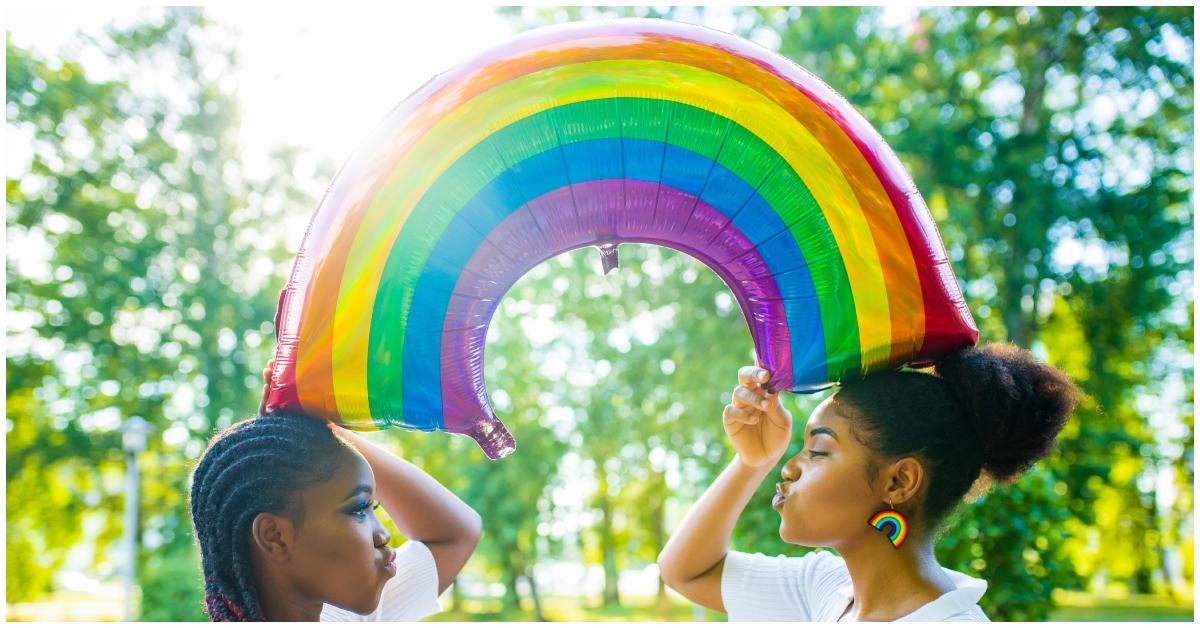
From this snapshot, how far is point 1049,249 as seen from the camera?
1215 cm

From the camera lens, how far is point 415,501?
8.07 feet

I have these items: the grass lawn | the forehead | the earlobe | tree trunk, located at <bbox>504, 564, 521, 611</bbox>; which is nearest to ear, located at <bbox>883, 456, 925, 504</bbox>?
the earlobe

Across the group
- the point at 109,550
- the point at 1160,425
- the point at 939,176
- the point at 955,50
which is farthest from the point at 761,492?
the point at 109,550

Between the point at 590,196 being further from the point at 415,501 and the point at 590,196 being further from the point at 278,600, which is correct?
the point at 278,600

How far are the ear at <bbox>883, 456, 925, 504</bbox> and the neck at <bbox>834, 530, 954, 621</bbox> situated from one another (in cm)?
9

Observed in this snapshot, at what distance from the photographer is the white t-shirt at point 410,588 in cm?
235

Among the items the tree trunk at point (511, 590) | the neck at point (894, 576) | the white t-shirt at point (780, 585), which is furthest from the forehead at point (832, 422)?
the tree trunk at point (511, 590)

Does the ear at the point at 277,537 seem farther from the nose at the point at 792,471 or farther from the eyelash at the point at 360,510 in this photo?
the nose at the point at 792,471

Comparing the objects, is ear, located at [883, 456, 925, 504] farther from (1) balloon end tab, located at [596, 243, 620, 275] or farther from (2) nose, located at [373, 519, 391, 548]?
(2) nose, located at [373, 519, 391, 548]

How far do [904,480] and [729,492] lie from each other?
53 cm

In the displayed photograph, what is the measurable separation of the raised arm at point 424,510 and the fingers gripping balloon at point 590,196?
0.29 m

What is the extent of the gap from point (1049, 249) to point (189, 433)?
40.5 ft

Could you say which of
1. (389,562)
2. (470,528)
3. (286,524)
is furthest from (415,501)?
(286,524)

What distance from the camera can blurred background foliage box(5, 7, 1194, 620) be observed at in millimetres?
11773
